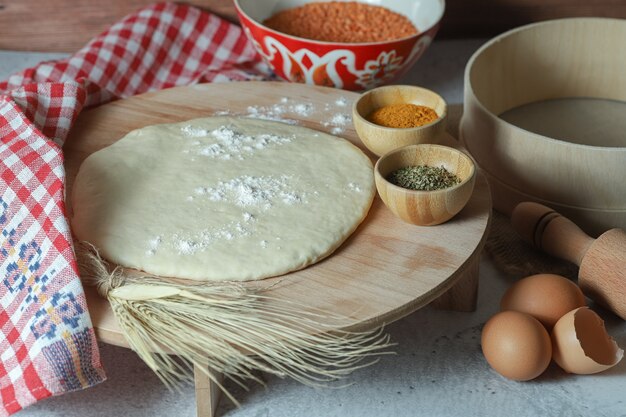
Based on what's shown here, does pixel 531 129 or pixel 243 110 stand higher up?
pixel 243 110

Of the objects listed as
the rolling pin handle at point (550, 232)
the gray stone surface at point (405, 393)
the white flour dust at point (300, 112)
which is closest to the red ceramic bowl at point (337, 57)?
the white flour dust at point (300, 112)

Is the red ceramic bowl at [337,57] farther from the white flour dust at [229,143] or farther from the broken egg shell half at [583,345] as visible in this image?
the broken egg shell half at [583,345]

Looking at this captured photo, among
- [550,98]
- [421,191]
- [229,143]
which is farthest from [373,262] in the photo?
[550,98]

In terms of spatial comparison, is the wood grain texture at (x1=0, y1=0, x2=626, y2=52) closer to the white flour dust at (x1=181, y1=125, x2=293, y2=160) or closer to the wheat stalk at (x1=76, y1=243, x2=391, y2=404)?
the white flour dust at (x1=181, y1=125, x2=293, y2=160)

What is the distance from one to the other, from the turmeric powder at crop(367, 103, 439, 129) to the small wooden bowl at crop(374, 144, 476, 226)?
95mm

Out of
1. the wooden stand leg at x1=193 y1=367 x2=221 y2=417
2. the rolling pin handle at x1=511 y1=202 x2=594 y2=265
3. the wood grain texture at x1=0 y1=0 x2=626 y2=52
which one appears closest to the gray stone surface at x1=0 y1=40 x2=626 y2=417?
the wooden stand leg at x1=193 y1=367 x2=221 y2=417

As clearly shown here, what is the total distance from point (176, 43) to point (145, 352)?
112 cm

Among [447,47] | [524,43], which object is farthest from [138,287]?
[447,47]

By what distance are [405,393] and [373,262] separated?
22cm

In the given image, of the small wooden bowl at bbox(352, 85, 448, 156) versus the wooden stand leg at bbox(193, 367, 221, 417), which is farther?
the small wooden bowl at bbox(352, 85, 448, 156)

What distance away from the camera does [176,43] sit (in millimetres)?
2051

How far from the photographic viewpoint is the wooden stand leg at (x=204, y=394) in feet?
3.87

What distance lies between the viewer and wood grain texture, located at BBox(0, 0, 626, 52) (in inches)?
84.2

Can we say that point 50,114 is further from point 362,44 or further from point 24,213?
point 362,44
